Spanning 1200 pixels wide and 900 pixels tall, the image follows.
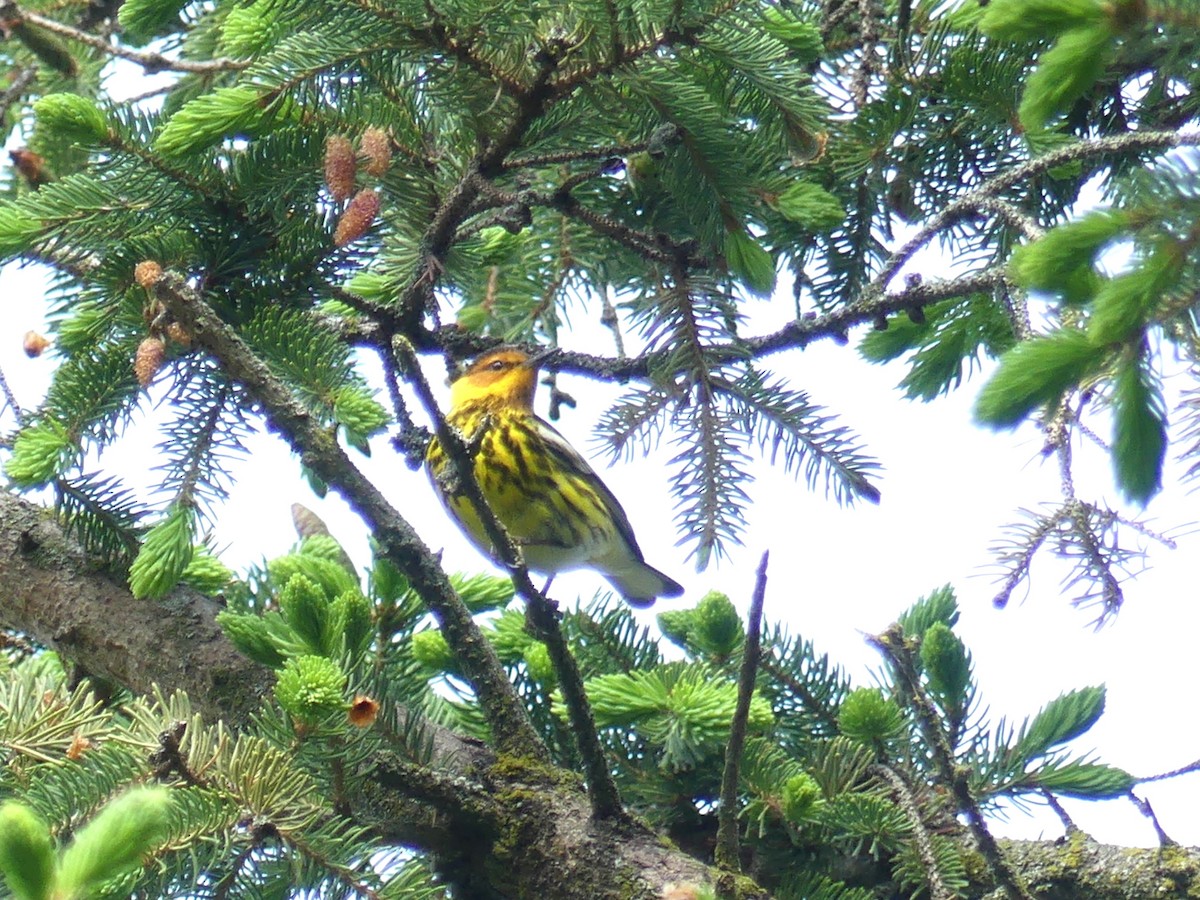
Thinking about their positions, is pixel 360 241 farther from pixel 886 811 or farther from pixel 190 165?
pixel 886 811

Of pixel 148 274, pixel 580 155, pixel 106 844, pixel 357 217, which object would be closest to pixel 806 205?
pixel 580 155

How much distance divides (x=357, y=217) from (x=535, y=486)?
6.42ft

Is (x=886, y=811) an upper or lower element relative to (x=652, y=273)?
lower

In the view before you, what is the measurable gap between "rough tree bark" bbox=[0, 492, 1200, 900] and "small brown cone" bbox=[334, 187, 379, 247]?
0.74 m

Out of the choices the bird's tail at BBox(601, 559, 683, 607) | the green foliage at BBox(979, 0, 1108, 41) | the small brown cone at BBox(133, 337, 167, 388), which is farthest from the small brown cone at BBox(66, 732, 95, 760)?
the bird's tail at BBox(601, 559, 683, 607)

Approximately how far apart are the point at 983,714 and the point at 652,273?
1.13 metres

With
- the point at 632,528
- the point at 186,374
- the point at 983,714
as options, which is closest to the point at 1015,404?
the point at 983,714

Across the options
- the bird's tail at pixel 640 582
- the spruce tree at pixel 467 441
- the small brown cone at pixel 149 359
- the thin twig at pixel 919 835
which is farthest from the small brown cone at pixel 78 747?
the bird's tail at pixel 640 582

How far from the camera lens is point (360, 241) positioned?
236 centimetres

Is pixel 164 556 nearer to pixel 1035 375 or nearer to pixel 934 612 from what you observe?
pixel 1035 375

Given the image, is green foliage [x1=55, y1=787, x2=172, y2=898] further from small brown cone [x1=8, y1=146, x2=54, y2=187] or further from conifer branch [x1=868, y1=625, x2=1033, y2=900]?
small brown cone [x1=8, y1=146, x2=54, y2=187]

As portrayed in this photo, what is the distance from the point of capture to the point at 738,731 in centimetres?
173

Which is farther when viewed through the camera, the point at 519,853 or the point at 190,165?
the point at 190,165

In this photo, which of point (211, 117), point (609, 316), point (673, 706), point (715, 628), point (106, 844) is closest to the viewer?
point (106, 844)
